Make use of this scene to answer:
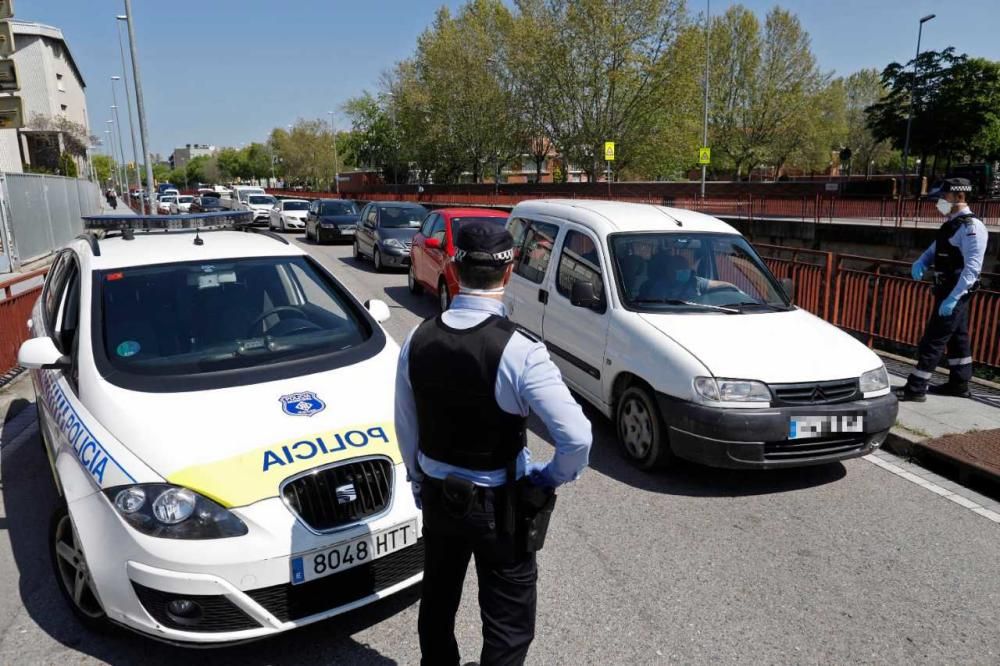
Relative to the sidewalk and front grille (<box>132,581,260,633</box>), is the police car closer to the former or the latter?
front grille (<box>132,581,260,633</box>)

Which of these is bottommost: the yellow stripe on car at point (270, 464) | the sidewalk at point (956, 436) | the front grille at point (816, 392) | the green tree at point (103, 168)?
the sidewalk at point (956, 436)

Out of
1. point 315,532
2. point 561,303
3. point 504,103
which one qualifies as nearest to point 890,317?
point 561,303

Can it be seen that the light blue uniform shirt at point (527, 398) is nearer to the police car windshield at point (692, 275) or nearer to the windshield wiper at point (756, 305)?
the police car windshield at point (692, 275)

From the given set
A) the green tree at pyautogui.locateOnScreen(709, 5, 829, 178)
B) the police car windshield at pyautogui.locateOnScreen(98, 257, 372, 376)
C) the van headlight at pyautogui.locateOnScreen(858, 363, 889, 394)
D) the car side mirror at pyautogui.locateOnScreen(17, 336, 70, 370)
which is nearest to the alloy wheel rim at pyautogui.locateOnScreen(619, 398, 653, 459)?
the van headlight at pyautogui.locateOnScreen(858, 363, 889, 394)

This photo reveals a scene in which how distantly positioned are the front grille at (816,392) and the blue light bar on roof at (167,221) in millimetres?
3843

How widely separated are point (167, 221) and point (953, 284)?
20.5 ft

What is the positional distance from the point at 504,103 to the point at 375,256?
37.9 meters

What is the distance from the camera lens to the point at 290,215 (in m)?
27.3

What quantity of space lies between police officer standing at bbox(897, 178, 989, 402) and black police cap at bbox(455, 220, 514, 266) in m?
5.18

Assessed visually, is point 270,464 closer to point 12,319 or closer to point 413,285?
point 12,319

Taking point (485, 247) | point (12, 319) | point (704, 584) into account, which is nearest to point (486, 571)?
point (485, 247)

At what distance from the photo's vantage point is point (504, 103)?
50.5m

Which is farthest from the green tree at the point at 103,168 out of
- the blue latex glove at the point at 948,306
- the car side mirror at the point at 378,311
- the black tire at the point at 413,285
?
the blue latex glove at the point at 948,306

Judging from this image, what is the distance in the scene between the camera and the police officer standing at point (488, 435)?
6.66ft
